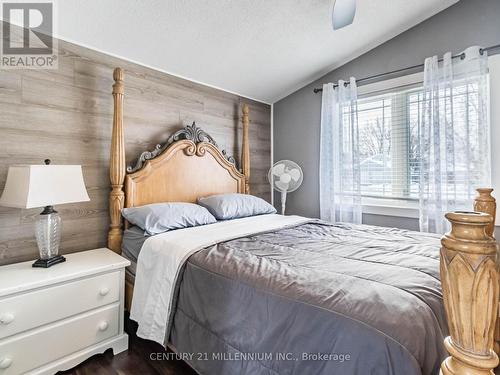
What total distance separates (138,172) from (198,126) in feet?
2.97

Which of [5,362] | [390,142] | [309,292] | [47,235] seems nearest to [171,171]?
[47,235]

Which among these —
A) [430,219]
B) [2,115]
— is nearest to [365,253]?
[430,219]

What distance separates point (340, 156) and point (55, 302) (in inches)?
108

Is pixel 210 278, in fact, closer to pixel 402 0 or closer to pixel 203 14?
pixel 203 14

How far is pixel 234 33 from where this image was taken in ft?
7.91

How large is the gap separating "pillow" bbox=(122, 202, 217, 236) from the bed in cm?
9

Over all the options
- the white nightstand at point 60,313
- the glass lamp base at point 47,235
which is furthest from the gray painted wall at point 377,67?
the glass lamp base at point 47,235

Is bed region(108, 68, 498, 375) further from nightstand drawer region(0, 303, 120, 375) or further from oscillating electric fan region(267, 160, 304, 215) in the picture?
oscillating electric fan region(267, 160, 304, 215)

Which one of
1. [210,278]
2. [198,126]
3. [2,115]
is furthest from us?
[198,126]

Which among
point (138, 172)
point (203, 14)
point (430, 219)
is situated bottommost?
point (430, 219)

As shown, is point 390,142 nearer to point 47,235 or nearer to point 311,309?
point 311,309

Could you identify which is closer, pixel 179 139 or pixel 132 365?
pixel 132 365

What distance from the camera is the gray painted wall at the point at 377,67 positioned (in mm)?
2395

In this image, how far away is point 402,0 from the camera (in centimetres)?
240
